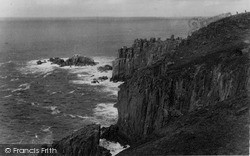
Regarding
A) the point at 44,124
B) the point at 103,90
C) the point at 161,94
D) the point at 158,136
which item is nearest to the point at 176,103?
the point at 161,94

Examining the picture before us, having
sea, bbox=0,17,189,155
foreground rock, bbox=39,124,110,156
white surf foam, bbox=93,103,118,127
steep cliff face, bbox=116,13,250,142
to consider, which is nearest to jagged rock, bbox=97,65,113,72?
sea, bbox=0,17,189,155

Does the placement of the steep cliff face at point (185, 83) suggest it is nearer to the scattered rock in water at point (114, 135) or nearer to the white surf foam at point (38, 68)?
the scattered rock in water at point (114, 135)

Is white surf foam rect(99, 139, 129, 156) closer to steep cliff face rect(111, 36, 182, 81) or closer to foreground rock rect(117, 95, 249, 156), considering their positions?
foreground rock rect(117, 95, 249, 156)

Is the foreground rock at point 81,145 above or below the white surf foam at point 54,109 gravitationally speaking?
above

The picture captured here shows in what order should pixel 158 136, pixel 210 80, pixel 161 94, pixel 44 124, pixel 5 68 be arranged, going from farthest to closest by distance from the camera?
1. pixel 5 68
2. pixel 44 124
3. pixel 161 94
4. pixel 210 80
5. pixel 158 136

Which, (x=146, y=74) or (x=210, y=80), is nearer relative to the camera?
(x=210, y=80)

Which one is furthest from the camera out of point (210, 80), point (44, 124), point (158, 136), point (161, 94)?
point (44, 124)

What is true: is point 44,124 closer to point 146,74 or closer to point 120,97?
point 120,97

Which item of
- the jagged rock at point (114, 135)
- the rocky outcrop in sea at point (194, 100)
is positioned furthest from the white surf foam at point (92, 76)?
the rocky outcrop in sea at point (194, 100)
